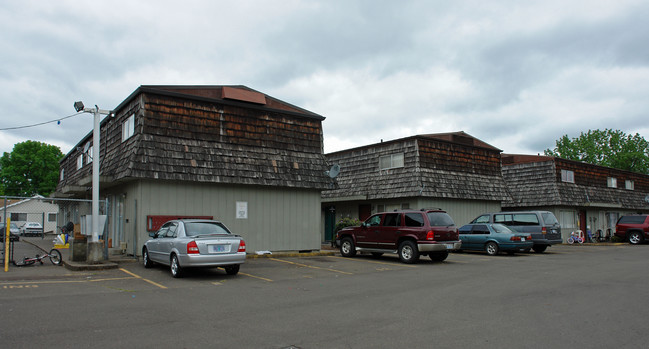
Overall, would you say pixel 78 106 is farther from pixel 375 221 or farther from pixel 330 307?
pixel 375 221

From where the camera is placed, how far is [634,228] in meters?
27.8

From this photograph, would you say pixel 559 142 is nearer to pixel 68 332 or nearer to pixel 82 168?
pixel 82 168

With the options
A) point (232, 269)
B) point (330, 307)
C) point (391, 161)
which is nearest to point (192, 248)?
point (232, 269)

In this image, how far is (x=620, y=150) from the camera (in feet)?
207

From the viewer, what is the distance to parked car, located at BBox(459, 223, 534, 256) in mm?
19156

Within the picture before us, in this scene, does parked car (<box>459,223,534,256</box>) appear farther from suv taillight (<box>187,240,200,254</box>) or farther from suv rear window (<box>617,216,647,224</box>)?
suv taillight (<box>187,240,200,254</box>)

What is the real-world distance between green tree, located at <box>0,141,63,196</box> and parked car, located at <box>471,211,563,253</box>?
189 ft

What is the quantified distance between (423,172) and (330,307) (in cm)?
1659

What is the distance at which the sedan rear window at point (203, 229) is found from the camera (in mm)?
11688

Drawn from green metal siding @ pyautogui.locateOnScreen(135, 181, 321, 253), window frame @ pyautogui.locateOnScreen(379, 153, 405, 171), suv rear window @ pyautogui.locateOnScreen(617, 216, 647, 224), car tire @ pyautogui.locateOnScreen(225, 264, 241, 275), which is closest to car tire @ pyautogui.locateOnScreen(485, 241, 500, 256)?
window frame @ pyautogui.locateOnScreen(379, 153, 405, 171)

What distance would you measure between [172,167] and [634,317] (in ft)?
43.2

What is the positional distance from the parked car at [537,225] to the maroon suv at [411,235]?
6.79m

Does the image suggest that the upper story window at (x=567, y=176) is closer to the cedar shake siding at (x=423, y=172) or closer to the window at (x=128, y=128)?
the cedar shake siding at (x=423, y=172)

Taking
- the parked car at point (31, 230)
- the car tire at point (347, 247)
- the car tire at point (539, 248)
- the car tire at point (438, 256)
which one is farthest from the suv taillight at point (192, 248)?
the parked car at point (31, 230)
